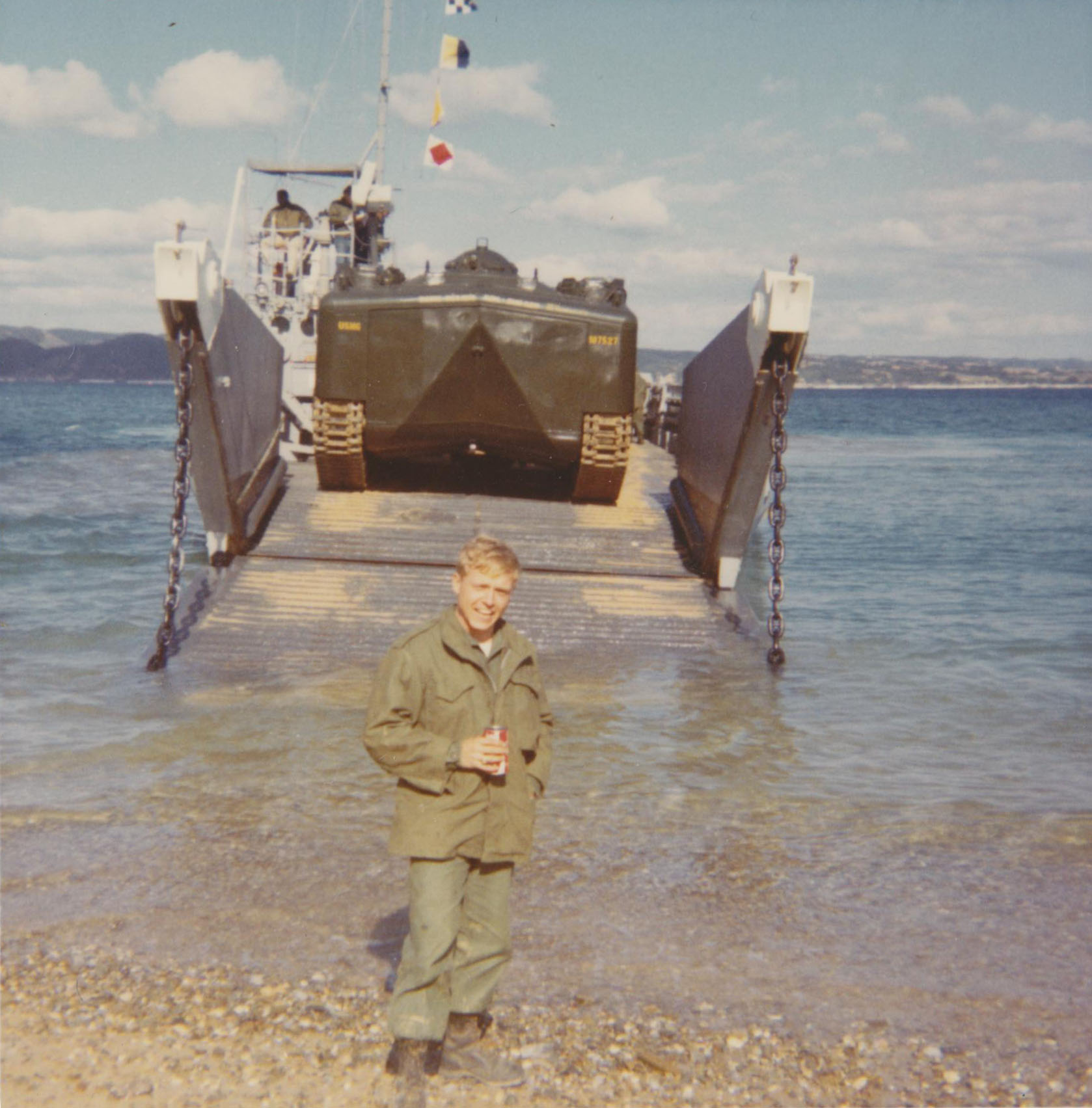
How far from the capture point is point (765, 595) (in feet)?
53.3

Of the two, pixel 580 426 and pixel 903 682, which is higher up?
pixel 580 426

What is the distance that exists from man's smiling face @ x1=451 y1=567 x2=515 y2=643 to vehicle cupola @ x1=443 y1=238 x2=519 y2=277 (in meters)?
10.4

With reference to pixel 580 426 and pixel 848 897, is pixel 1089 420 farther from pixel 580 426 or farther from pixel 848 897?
pixel 848 897

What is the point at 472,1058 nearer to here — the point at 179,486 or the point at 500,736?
the point at 500,736

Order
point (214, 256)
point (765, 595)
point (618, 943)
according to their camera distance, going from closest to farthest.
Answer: point (618, 943) < point (214, 256) < point (765, 595)

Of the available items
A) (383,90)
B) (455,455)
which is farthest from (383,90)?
(455,455)

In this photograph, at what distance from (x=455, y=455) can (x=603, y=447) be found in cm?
234

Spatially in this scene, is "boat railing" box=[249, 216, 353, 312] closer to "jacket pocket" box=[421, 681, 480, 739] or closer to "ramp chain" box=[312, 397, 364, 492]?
"ramp chain" box=[312, 397, 364, 492]

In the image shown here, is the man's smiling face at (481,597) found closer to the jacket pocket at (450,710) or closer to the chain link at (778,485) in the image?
the jacket pocket at (450,710)

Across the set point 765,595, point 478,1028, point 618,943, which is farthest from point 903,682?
point 478,1028

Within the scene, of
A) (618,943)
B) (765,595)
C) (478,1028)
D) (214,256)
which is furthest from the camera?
(765,595)

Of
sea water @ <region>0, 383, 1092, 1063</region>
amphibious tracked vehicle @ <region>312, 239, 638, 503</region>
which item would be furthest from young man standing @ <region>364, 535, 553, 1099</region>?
amphibious tracked vehicle @ <region>312, 239, 638, 503</region>

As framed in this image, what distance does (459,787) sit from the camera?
374 cm

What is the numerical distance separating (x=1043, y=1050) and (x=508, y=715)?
218 centimetres
